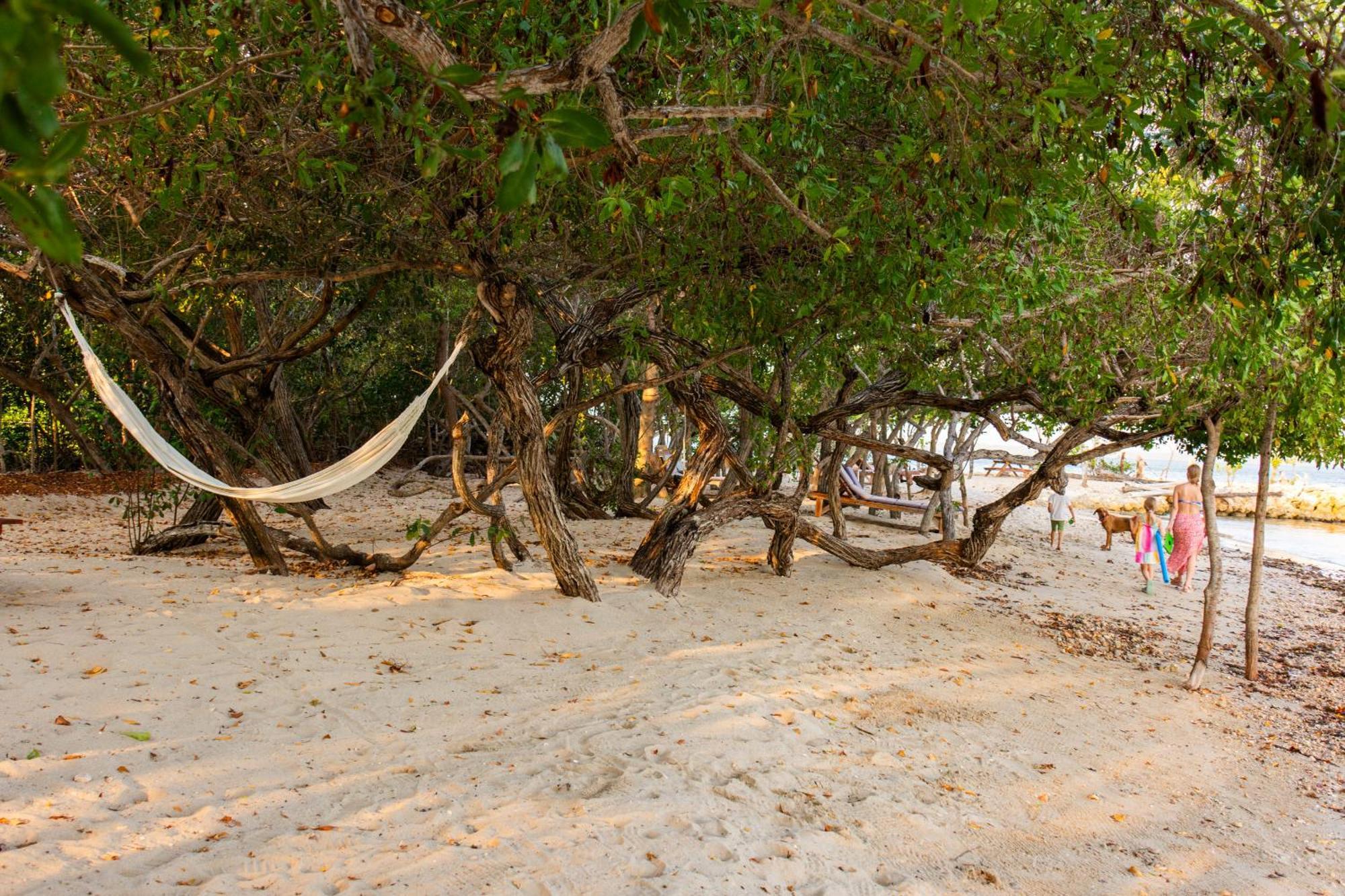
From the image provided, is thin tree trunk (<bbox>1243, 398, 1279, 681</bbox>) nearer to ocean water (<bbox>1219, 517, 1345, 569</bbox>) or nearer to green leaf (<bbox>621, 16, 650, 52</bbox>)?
green leaf (<bbox>621, 16, 650, 52</bbox>)

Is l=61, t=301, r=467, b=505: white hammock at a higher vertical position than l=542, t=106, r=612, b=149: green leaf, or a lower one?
lower

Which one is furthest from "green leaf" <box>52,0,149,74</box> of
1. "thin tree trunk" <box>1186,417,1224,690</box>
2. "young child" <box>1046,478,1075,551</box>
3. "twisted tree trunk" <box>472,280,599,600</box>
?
"young child" <box>1046,478,1075,551</box>

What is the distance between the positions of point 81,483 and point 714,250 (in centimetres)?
982

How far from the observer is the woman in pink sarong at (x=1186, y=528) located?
342 inches

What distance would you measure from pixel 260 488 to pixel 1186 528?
8709 mm

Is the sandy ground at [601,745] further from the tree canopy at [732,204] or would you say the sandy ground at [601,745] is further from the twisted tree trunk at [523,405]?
the tree canopy at [732,204]

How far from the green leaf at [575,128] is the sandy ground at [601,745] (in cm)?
227

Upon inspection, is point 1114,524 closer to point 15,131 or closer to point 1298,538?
point 1298,538

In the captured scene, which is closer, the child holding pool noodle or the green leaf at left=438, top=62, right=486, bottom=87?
the green leaf at left=438, top=62, right=486, bottom=87

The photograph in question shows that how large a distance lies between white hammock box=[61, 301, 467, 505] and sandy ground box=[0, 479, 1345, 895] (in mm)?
713

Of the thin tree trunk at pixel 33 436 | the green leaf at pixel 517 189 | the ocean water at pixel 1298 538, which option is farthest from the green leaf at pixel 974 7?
the ocean water at pixel 1298 538

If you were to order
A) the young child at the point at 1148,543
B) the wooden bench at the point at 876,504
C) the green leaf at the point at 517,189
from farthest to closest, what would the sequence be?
the wooden bench at the point at 876,504
the young child at the point at 1148,543
the green leaf at the point at 517,189

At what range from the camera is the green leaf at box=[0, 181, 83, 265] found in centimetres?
85

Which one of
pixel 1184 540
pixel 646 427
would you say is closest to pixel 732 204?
pixel 646 427
